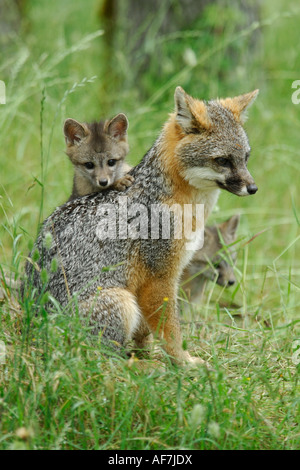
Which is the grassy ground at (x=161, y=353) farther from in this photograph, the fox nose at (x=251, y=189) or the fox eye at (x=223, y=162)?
the fox eye at (x=223, y=162)

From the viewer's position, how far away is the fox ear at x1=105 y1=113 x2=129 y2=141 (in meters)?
6.05

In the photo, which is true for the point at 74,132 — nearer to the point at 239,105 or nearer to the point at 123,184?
the point at 123,184

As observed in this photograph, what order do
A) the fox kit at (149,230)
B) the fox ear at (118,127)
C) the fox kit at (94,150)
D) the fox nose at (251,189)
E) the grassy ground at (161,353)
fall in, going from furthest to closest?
the fox ear at (118,127), the fox kit at (94,150), the fox kit at (149,230), the fox nose at (251,189), the grassy ground at (161,353)

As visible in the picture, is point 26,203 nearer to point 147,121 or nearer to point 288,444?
point 147,121

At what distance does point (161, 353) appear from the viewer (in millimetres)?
4594

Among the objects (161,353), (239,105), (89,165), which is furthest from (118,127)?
(161,353)

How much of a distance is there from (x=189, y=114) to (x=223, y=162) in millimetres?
458

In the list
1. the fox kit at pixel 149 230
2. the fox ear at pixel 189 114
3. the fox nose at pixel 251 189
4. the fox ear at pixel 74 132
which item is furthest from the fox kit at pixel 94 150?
the fox nose at pixel 251 189

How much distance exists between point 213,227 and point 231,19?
3.64m

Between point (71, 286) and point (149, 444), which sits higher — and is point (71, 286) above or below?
above

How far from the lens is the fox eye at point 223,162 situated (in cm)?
474

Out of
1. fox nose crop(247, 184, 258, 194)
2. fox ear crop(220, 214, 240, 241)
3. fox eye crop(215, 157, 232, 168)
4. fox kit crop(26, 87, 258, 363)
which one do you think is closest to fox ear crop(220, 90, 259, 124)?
fox kit crop(26, 87, 258, 363)

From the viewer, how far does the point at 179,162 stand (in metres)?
4.88

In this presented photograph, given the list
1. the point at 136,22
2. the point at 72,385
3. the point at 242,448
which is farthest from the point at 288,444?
the point at 136,22
